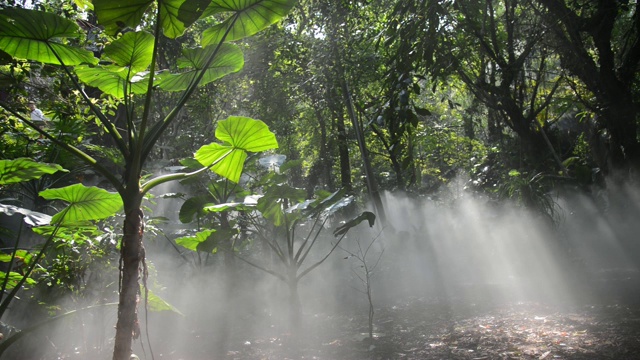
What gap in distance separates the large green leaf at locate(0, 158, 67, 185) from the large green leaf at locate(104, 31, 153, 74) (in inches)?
27.6

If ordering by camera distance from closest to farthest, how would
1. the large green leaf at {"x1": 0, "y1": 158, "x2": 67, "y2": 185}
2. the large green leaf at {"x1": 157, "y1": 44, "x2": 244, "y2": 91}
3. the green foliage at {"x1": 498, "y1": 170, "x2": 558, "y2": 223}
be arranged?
the large green leaf at {"x1": 0, "y1": 158, "x2": 67, "y2": 185} < the large green leaf at {"x1": 157, "y1": 44, "x2": 244, "y2": 91} < the green foliage at {"x1": 498, "y1": 170, "x2": 558, "y2": 223}

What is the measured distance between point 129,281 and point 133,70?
128cm

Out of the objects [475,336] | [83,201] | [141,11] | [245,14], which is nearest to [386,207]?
[475,336]

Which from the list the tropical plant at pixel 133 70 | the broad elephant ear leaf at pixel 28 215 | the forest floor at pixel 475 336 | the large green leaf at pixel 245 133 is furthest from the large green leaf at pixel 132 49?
the forest floor at pixel 475 336

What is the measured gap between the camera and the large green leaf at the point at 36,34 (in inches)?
89.0

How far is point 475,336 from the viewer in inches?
202

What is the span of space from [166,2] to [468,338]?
14.4ft

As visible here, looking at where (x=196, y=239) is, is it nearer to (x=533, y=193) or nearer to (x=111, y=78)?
(x=111, y=78)

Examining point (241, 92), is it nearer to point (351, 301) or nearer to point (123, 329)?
point (351, 301)

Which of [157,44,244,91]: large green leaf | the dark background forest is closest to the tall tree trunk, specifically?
[157,44,244,91]: large green leaf

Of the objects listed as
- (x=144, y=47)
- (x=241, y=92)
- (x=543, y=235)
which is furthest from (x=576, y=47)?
(x=241, y=92)

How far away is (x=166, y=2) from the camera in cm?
221

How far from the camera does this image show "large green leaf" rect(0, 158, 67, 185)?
277cm

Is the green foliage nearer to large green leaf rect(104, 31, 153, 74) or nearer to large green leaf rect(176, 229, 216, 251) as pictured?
large green leaf rect(176, 229, 216, 251)
